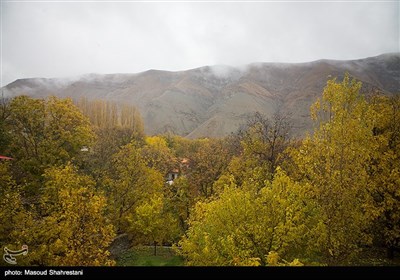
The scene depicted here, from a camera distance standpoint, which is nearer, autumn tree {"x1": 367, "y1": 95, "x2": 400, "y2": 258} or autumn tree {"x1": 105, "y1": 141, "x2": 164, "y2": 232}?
autumn tree {"x1": 367, "y1": 95, "x2": 400, "y2": 258}

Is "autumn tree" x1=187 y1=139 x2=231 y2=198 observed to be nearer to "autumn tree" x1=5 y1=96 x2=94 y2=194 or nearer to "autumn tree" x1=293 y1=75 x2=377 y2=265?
"autumn tree" x1=5 y1=96 x2=94 y2=194

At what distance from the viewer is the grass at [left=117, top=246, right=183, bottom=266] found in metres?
28.1

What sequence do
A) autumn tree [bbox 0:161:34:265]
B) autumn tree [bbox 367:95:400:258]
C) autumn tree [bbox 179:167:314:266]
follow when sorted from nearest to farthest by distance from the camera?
autumn tree [bbox 179:167:314:266] → autumn tree [bbox 0:161:34:265] → autumn tree [bbox 367:95:400:258]

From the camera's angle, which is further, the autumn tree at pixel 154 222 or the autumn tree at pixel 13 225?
the autumn tree at pixel 154 222

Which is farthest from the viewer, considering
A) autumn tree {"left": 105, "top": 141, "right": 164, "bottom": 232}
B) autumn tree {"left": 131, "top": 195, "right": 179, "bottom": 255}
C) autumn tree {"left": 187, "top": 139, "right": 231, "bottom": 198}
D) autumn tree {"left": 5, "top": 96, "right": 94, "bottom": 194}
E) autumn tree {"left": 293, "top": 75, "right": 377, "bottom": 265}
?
autumn tree {"left": 105, "top": 141, "right": 164, "bottom": 232}

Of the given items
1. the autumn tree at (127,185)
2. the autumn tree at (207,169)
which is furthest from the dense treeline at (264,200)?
the autumn tree at (127,185)

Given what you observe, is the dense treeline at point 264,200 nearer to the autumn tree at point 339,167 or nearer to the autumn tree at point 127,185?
the autumn tree at point 339,167

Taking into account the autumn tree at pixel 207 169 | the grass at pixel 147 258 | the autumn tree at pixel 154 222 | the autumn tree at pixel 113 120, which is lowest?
the grass at pixel 147 258

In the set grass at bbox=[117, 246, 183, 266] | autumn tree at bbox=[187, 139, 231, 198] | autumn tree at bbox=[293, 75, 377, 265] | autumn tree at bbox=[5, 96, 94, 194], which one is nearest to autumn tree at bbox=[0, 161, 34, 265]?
autumn tree at bbox=[5, 96, 94, 194]

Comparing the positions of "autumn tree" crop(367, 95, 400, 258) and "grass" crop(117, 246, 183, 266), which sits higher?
"autumn tree" crop(367, 95, 400, 258)

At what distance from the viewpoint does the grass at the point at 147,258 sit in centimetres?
2814

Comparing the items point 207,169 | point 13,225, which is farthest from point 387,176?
point 13,225

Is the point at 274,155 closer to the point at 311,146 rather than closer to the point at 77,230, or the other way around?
the point at 311,146
